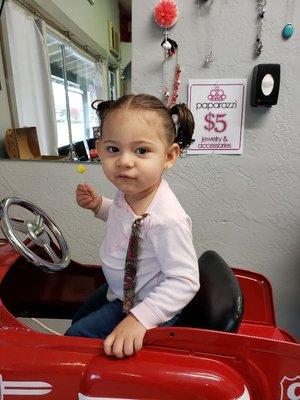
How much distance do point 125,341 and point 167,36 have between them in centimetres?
92

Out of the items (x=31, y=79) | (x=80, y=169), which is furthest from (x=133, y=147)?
(x=31, y=79)

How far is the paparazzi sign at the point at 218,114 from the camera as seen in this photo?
1.09 m

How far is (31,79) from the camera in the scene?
129cm

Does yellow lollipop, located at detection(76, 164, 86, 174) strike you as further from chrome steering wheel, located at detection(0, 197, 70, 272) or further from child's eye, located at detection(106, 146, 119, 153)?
child's eye, located at detection(106, 146, 119, 153)

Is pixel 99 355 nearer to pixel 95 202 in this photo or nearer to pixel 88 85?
pixel 95 202

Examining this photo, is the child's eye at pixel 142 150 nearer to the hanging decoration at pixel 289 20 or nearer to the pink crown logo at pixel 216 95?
the pink crown logo at pixel 216 95

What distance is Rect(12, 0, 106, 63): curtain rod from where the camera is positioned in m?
1.16

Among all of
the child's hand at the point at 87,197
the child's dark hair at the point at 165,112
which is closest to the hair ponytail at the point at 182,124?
the child's dark hair at the point at 165,112

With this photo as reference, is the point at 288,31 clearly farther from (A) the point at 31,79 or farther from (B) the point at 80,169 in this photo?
(A) the point at 31,79

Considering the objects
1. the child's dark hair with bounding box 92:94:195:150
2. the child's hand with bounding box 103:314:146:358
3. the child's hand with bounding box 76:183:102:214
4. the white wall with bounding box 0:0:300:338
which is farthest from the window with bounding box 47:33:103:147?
the child's hand with bounding box 103:314:146:358

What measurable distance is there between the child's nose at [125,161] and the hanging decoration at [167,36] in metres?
0.51

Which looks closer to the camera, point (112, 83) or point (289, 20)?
point (289, 20)

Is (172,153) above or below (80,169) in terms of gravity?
above

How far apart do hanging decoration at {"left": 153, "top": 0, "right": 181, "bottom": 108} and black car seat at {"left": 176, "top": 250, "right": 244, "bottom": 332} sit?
566 millimetres
